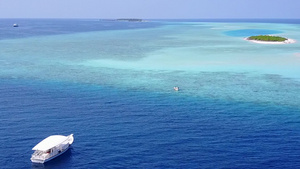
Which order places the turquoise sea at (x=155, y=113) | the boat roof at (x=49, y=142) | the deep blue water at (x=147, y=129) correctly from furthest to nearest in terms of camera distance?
the turquoise sea at (x=155, y=113) < the boat roof at (x=49, y=142) < the deep blue water at (x=147, y=129)

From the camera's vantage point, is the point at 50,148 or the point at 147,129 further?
the point at 147,129

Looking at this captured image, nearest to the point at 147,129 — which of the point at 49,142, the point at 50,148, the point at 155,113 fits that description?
the point at 155,113

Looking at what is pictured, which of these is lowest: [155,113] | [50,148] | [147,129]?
[50,148]

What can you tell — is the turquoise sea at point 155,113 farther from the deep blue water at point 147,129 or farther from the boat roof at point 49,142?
the boat roof at point 49,142

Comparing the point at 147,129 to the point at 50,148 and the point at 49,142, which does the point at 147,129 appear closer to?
the point at 49,142

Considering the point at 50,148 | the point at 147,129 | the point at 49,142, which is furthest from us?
the point at 147,129

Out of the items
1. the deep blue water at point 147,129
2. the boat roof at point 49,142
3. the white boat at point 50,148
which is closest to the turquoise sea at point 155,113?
the deep blue water at point 147,129

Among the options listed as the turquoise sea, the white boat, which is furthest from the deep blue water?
the white boat

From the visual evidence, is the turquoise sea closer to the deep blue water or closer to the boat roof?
the deep blue water
